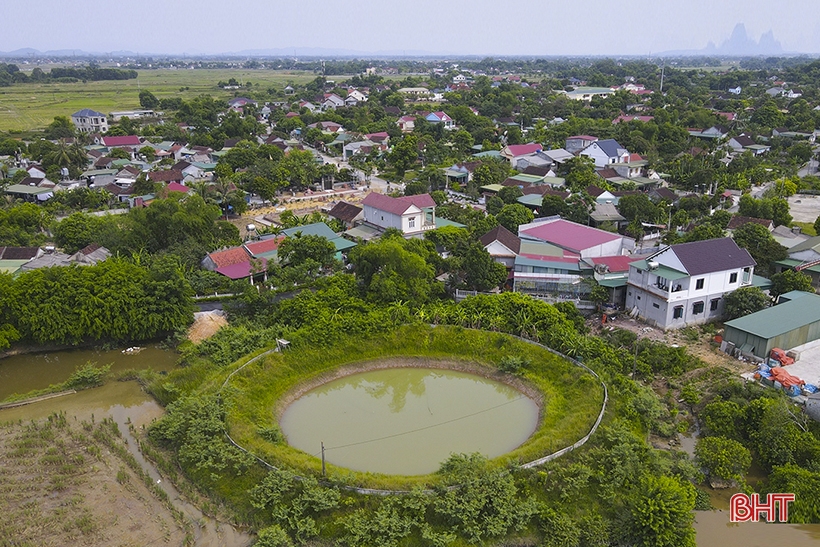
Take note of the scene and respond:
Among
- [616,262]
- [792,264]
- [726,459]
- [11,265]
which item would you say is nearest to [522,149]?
[616,262]

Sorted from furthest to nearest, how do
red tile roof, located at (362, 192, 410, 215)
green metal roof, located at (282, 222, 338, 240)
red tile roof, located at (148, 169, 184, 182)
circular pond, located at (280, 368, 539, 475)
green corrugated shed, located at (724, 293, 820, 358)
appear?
red tile roof, located at (148, 169, 184, 182), red tile roof, located at (362, 192, 410, 215), green metal roof, located at (282, 222, 338, 240), green corrugated shed, located at (724, 293, 820, 358), circular pond, located at (280, 368, 539, 475)

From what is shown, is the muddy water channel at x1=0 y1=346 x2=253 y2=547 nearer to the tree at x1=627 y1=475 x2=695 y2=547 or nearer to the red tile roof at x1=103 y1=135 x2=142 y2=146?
the tree at x1=627 y1=475 x2=695 y2=547

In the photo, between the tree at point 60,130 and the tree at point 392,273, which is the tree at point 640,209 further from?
the tree at point 60,130

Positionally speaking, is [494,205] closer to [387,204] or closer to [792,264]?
[387,204]

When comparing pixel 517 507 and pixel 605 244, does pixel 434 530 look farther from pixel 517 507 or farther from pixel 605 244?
pixel 605 244

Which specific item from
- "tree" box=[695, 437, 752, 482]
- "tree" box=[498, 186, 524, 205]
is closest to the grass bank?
"tree" box=[695, 437, 752, 482]

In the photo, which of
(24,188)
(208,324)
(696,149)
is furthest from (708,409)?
(24,188)

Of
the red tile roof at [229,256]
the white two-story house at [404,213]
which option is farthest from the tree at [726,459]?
the red tile roof at [229,256]
